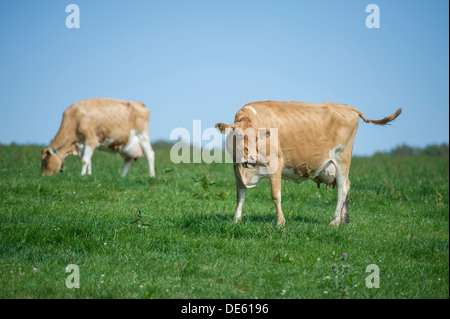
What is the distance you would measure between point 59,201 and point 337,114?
6059mm

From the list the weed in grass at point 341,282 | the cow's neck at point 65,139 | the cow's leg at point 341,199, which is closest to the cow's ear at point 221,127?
the cow's leg at point 341,199

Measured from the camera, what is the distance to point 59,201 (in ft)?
33.0

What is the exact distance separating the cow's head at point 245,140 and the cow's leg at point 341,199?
78.0 inches

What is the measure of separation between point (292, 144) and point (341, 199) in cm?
159

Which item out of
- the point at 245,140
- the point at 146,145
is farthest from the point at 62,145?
the point at 245,140

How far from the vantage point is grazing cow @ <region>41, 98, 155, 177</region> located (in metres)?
15.6

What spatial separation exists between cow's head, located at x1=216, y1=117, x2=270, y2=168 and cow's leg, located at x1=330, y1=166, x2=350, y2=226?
198 centimetres

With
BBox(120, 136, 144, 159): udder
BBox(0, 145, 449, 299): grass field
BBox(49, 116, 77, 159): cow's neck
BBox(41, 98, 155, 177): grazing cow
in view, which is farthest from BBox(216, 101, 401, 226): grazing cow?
BBox(49, 116, 77, 159): cow's neck

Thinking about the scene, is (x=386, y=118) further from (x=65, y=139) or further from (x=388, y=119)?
(x=65, y=139)

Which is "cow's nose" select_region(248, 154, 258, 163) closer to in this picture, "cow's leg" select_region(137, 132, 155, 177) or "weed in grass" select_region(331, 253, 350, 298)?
"weed in grass" select_region(331, 253, 350, 298)

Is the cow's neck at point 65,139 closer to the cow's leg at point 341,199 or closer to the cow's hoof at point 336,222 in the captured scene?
the cow's leg at point 341,199

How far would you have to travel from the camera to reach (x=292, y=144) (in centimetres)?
866

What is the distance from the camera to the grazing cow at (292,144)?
26.6 feet

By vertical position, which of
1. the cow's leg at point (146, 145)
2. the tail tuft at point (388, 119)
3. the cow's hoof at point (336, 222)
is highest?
the tail tuft at point (388, 119)
